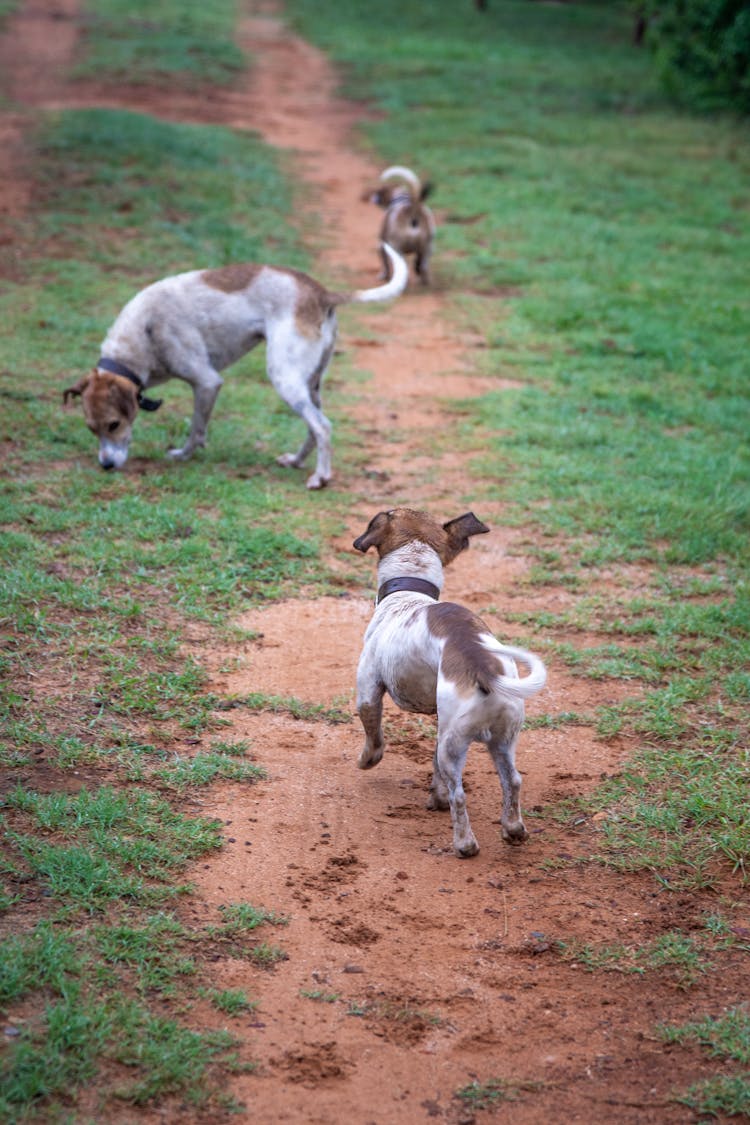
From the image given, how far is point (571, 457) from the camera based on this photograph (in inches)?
340

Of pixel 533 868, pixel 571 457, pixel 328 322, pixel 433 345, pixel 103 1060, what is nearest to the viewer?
pixel 103 1060

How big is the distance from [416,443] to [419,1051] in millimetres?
5864

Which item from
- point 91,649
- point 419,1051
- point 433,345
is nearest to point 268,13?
point 433,345

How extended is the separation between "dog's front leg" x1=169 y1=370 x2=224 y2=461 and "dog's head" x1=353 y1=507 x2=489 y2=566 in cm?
327

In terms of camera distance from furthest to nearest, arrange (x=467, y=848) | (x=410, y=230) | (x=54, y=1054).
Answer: (x=410, y=230)
(x=467, y=848)
(x=54, y=1054)

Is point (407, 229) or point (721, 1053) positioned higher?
point (407, 229)

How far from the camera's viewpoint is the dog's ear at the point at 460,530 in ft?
16.3

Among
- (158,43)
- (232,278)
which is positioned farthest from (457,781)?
(158,43)

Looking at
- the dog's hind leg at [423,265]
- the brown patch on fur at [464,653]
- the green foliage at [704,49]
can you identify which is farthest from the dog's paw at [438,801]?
the green foliage at [704,49]

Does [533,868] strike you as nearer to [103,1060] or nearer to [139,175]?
[103,1060]

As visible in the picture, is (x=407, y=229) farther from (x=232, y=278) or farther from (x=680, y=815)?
(x=680, y=815)

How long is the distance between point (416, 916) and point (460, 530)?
170 centimetres

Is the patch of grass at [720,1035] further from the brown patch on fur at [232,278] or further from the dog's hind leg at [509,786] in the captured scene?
the brown patch on fur at [232,278]

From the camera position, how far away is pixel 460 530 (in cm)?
499
